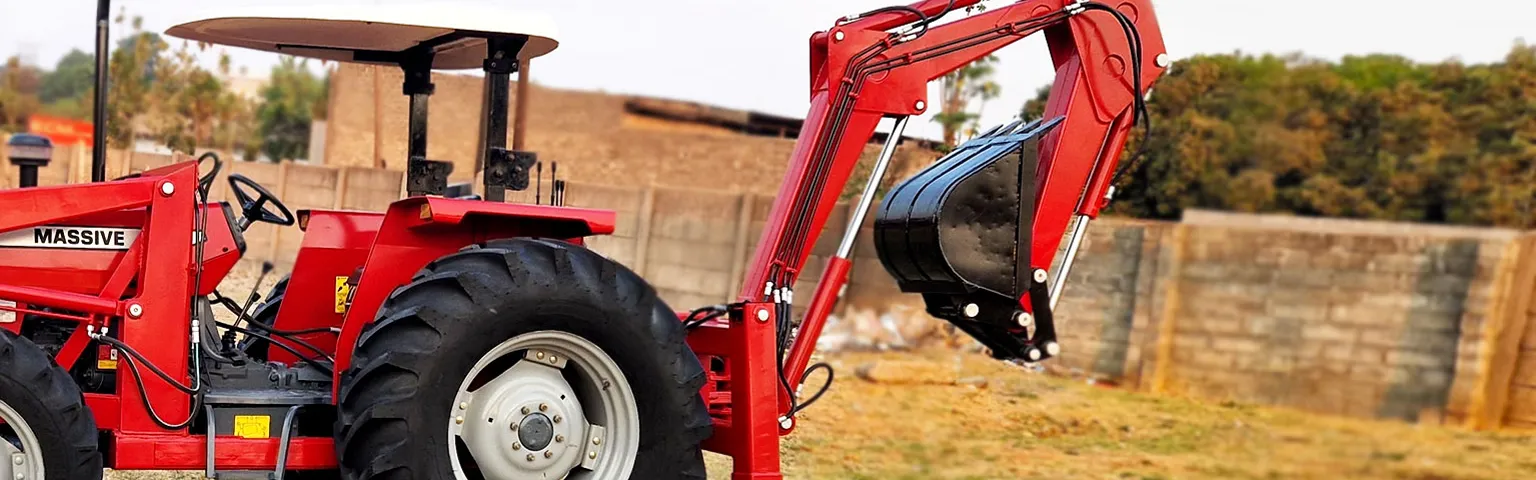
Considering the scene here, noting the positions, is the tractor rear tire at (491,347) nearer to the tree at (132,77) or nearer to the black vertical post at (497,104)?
the black vertical post at (497,104)

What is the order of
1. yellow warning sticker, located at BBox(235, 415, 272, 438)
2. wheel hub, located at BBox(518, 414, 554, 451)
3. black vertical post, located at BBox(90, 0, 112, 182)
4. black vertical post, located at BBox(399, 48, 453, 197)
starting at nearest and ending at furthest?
yellow warning sticker, located at BBox(235, 415, 272, 438) → wheel hub, located at BBox(518, 414, 554, 451) → black vertical post, located at BBox(399, 48, 453, 197) → black vertical post, located at BBox(90, 0, 112, 182)

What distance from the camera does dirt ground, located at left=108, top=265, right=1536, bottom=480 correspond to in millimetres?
6973

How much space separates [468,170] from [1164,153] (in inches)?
494

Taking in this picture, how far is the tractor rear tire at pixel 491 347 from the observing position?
5.11 meters

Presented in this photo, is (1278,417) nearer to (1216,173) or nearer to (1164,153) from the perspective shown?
(1216,173)

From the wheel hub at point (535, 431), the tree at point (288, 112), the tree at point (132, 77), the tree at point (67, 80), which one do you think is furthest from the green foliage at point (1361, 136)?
the tree at point (288, 112)

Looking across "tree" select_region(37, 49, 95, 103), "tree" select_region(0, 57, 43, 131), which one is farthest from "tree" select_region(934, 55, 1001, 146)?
"tree" select_region(0, 57, 43, 131)

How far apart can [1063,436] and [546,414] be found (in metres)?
6.34

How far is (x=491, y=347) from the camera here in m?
5.30

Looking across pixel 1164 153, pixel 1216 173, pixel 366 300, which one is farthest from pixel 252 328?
pixel 1164 153

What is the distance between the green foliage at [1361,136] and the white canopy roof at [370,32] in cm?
241

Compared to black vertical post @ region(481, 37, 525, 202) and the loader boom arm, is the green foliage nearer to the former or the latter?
the loader boom arm

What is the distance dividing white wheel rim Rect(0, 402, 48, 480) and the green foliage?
4.02m

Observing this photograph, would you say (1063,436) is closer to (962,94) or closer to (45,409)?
(962,94)
